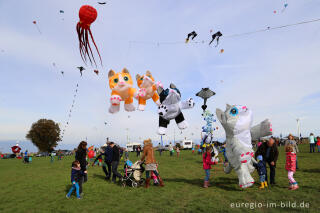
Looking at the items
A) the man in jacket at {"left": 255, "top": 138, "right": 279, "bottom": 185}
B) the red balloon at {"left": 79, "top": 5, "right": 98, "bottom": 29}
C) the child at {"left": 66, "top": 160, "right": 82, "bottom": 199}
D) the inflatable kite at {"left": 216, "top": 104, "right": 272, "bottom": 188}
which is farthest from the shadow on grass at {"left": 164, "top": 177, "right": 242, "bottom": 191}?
the red balloon at {"left": 79, "top": 5, "right": 98, "bottom": 29}

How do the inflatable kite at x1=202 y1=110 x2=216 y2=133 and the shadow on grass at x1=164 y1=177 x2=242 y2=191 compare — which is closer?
the shadow on grass at x1=164 y1=177 x2=242 y2=191

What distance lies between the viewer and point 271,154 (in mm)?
8422

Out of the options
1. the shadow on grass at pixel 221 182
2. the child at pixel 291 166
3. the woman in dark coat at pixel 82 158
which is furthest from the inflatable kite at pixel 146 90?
the child at pixel 291 166

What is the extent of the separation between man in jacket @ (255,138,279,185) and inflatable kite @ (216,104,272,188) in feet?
1.62

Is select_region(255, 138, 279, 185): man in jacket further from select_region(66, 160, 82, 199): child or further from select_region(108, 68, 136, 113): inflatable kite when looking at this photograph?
select_region(66, 160, 82, 199): child

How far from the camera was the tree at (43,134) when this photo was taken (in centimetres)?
4950

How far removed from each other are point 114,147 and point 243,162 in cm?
568

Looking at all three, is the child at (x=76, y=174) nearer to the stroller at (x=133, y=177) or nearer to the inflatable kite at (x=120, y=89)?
the stroller at (x=133, y=177)

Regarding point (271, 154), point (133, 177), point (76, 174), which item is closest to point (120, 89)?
point (133, 177)

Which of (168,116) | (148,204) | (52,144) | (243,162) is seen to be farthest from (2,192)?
(52,144)

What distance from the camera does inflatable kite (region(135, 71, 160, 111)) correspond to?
9.44 metres

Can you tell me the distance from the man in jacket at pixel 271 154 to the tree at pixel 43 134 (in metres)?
50.9

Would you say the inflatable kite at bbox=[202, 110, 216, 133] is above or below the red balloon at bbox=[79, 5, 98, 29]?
below

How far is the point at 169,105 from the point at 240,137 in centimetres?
313
